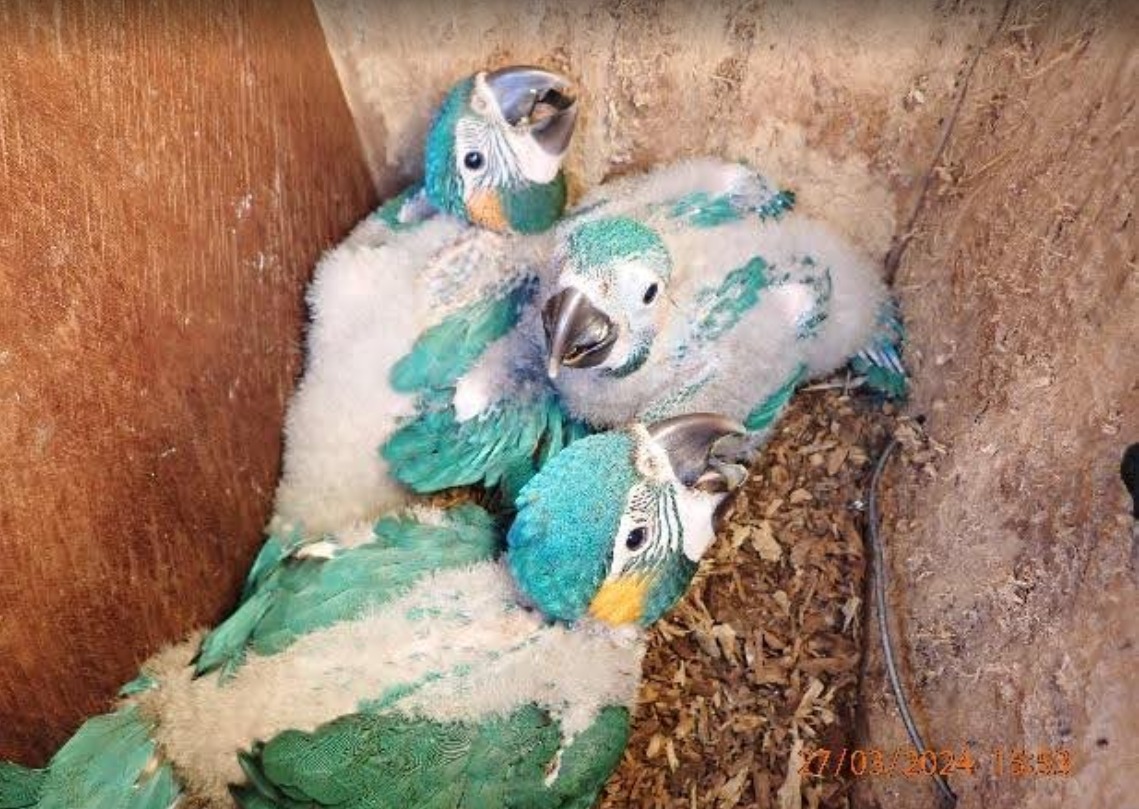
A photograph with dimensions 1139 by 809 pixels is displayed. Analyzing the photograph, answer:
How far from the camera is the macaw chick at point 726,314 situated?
1671 mm

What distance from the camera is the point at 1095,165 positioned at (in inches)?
50.5

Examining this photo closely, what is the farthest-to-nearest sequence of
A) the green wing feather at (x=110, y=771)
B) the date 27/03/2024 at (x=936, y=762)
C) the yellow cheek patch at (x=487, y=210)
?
the yellow cheek patch at (x=487, y=210) < the green wing feather at (x=110, y=771) < the date 27/03/2024 at (x=936, y=762)

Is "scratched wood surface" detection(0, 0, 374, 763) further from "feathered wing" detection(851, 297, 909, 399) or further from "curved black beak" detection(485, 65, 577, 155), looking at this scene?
"feathered wing" detection(851, 297, 909, 399)

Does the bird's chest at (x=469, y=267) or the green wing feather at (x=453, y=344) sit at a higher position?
the bird's chest at (x=469, y=267)

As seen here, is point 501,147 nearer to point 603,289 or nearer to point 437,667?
point 603,289

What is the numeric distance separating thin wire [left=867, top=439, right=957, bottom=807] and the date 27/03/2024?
19 mm

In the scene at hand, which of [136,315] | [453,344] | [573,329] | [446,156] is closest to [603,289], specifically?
[573,329]

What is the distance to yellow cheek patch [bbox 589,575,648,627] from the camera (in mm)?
1495

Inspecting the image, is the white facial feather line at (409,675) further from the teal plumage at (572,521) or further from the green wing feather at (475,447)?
the green wing feather at (475,447)

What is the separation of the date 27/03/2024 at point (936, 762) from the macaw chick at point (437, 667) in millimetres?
351

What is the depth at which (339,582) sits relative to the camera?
154cm

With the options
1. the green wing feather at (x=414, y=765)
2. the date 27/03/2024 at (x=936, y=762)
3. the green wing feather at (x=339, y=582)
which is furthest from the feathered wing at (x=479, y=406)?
the date 27/03/2024 at (x=936, y=762)

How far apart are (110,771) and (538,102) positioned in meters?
1.24

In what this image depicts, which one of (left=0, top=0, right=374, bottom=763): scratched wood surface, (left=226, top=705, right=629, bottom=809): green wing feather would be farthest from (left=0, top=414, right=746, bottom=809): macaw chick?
(left=0, top=0, right=374, bottom=763): scratched wood surface
